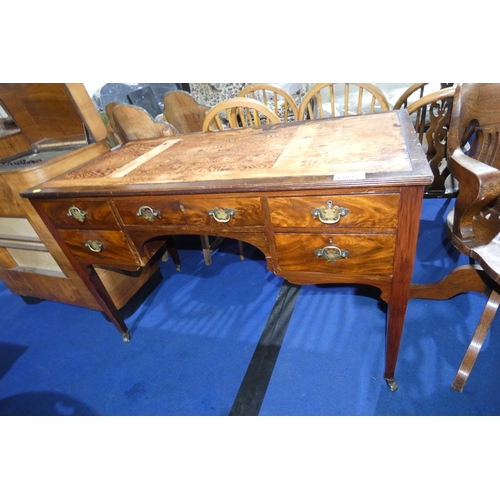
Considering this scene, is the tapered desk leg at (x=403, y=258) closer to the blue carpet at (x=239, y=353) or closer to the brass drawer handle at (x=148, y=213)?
the blue carpet at (x=239, y=353)

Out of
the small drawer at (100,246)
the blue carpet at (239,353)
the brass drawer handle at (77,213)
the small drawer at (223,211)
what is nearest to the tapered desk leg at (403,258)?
the blue carpet at (239,353)

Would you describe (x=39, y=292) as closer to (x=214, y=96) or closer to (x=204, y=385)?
(x=204, y=385)

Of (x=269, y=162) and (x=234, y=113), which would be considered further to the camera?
(x=234, y=113)

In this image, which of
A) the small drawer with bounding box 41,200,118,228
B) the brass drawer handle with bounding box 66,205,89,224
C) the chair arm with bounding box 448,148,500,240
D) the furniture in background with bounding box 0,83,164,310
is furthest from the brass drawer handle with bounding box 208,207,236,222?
the furniture in background with bounding box 0,83,164,310

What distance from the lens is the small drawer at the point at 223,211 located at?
3.16ft

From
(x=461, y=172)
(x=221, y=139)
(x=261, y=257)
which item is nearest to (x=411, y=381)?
(x=461, y=172)

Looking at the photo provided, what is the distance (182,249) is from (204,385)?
135 cm

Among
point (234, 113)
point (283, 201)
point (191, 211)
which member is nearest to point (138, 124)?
point (234, 113)

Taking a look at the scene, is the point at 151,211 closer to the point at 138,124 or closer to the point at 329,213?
the point at 329,213

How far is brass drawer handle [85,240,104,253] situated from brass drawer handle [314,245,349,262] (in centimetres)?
94

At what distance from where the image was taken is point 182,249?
257 centimetres

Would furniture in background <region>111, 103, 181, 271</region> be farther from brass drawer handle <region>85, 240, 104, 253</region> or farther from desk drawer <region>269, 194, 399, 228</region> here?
desk drawer <region>269, 194, 399, 228</region>

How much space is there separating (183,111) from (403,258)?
214cm

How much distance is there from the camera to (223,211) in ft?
3.28
